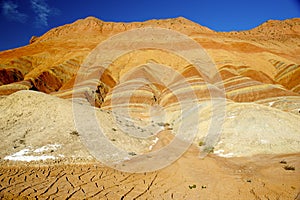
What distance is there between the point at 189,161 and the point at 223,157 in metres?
2.21

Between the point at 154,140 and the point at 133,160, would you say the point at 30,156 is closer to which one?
the point at 133,160

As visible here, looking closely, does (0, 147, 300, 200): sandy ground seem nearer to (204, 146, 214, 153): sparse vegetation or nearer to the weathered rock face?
(204, 146, 214, 153): sparse vegetation

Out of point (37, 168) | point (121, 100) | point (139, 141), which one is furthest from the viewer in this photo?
point (121, 100)

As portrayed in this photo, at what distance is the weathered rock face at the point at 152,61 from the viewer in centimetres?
3344

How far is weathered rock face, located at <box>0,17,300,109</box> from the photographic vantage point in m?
33.4

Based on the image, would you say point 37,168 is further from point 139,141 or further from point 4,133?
point 139,141

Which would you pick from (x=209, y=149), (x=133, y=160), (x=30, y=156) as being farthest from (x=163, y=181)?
(x=30, y=156)

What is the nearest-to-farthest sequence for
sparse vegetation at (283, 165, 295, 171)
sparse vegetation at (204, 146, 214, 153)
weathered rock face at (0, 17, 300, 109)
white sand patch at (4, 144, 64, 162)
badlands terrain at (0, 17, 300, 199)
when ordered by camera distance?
badlands terrain at (0, 17, 300, 199) < sparse vegetation at (283, 165, 295, 171) < white sand patch at (4, 144, 64, 162) < sparse vegetation at (204, 146, 214, 153) < weathered rock face at (0, 17, 300, 109)

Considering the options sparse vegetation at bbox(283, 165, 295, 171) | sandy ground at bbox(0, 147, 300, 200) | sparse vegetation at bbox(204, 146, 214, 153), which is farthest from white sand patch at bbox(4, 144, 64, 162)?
sparse vegetation at bbox(283, 165, 295, 171)

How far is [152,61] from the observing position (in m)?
49.9

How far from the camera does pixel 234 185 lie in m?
8.48

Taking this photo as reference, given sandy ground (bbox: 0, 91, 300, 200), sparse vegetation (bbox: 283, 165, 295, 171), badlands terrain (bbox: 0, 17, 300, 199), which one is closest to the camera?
sandy ground (bbox: 0, 91, 300, 200)

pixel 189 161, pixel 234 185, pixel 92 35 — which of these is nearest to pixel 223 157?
pixel 189 161

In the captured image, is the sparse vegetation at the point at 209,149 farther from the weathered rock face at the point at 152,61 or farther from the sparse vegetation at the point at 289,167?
the weathered rock face at the point at 152,61
